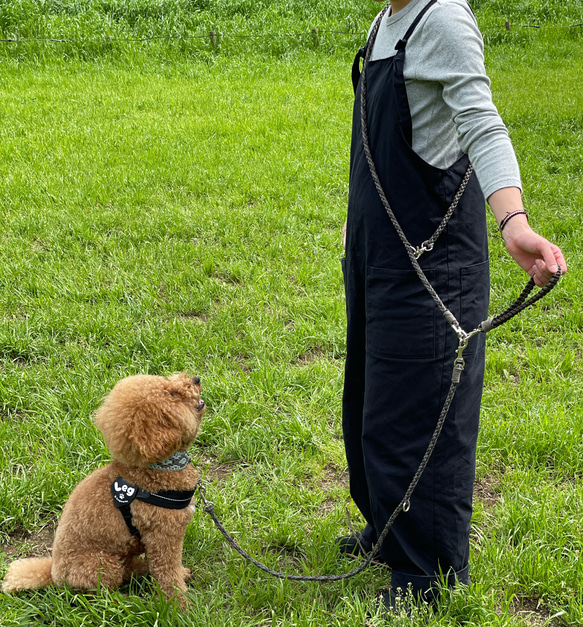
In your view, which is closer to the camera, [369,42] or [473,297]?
[473,297]

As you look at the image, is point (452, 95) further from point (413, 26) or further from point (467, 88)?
point (413, 26)

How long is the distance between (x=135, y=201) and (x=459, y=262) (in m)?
4.65

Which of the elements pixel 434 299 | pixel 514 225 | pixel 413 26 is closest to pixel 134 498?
pixel 434 299

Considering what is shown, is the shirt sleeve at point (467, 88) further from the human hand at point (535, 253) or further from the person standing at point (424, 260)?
the human hand at point (535, 253)

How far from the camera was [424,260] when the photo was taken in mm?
1823

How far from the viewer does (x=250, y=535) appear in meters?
2.57

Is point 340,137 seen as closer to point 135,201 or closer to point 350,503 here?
point 135,201

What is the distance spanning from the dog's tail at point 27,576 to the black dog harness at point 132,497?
0.40m

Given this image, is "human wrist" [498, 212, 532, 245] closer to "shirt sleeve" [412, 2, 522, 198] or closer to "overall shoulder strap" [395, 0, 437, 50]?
"shirt sleeve" [412, 2, 522, 198]

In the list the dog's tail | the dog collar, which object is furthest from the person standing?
the dog's tail

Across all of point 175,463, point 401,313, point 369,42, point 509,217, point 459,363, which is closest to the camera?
point 509,217

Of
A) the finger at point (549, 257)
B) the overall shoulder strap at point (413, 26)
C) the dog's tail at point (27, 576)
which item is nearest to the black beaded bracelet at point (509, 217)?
the finger at point (549, 257)

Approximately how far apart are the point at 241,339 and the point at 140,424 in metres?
1.97

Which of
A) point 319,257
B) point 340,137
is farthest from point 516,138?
point 319,257
